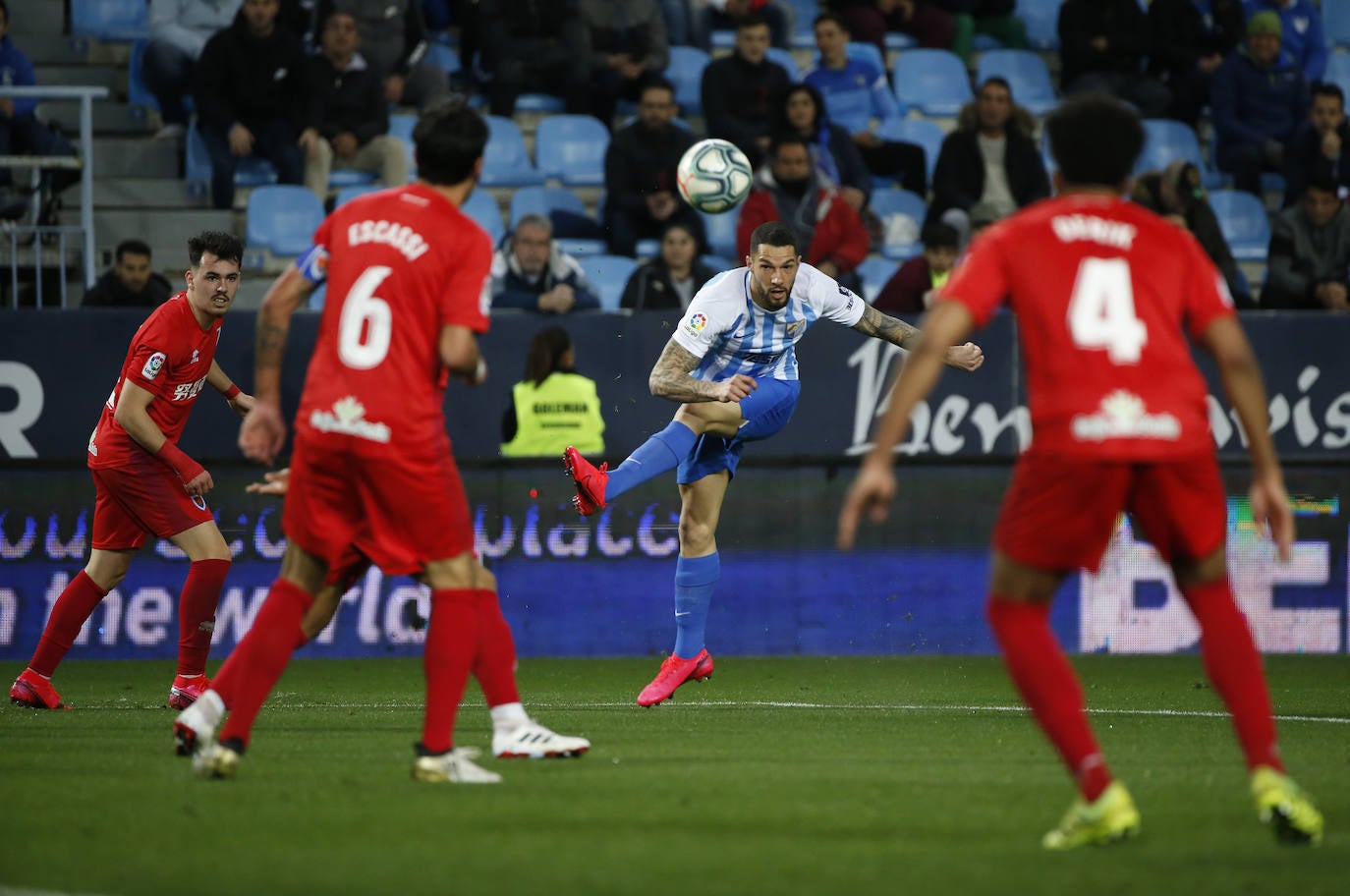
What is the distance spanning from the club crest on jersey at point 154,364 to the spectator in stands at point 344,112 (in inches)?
251

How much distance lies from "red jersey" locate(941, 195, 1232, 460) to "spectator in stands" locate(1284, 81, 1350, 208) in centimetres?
1168

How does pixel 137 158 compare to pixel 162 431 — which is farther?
pixel 137 158

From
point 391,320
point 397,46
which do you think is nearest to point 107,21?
point 397,46

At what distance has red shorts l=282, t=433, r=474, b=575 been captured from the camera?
228 inches

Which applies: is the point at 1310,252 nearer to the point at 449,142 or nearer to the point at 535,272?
the point at 535,272

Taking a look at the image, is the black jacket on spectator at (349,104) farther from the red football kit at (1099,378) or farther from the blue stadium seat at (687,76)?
the red football kit at (1099,378)

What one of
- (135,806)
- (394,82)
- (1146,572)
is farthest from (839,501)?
(135,806)

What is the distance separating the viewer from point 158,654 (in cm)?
1218

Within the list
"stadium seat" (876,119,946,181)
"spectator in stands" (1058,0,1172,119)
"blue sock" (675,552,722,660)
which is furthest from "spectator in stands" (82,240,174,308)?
"spectator in stands" (1058,0,1172,119)

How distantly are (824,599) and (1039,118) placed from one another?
6712 millimetres

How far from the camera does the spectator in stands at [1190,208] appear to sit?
1447 centimetres

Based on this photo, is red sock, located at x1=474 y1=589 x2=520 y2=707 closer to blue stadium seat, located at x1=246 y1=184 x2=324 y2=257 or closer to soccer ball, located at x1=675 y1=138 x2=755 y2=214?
soccer ball, located at x1=675 y1=138 x2=755 y2=214

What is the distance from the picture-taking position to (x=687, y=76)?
17000mm

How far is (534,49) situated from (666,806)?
455 inches
